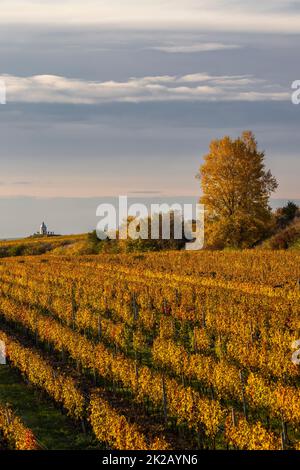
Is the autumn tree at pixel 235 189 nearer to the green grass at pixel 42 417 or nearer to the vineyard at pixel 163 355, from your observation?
the vineyard at pixel 163 355

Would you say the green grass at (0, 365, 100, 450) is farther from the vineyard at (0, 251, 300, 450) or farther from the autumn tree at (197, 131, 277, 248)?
the autumn tree at (197, 131, 277, 248)

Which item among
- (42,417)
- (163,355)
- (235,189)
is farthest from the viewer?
(235,189)

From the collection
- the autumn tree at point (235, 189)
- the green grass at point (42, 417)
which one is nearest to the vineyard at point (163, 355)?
the green grass at point (42, 417)

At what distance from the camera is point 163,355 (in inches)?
978

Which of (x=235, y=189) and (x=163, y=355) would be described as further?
(x=235, y=189)

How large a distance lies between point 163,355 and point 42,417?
5.92 metres

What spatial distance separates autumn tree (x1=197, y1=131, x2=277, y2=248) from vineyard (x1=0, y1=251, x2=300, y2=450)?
17.8 meters

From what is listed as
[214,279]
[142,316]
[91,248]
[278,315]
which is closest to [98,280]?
[214,279]

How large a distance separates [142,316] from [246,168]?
1479 inches

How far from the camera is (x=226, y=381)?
838 inches

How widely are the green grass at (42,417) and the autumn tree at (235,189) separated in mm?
43364

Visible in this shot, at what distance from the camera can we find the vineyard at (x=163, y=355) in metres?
18.4

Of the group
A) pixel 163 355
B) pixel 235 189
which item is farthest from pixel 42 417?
pixel 235 189

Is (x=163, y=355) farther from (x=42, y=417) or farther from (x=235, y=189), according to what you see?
(x=235, y=189)
